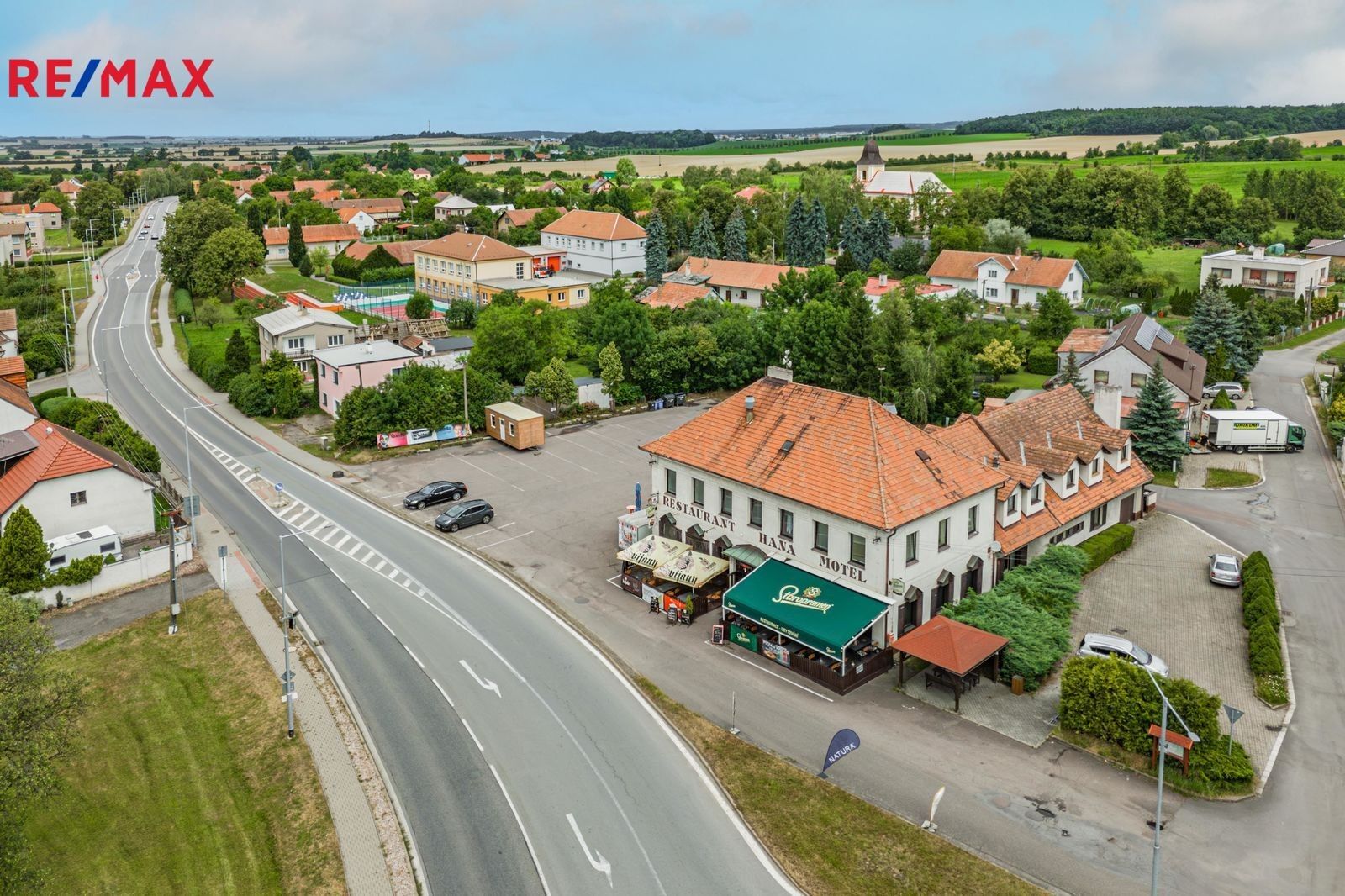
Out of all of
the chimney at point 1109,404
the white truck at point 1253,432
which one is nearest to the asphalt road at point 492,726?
the chimney at point 1109,404

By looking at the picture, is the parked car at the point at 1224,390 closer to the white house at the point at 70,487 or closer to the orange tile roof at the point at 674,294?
the orange tile roof at the point at 674,294

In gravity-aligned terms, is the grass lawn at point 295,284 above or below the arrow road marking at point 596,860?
above

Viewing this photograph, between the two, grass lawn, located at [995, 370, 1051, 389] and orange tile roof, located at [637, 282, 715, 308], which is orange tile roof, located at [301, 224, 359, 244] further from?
grass lawn, located at [995, 370, 1051, 389]

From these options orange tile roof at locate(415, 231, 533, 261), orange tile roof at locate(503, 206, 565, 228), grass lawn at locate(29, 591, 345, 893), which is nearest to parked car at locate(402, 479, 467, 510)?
grass lawn at locate(29, 591, 345, 893)

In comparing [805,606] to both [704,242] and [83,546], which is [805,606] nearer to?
[83,546]

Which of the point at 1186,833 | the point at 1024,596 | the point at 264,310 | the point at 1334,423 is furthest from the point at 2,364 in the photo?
the point at 1334,423

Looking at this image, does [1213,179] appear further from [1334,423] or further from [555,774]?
[555,774]

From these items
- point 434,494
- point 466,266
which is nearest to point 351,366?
point 434,494
